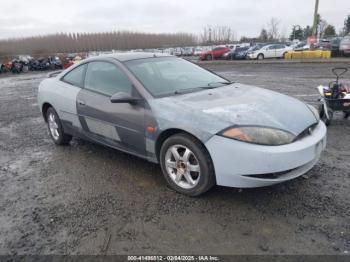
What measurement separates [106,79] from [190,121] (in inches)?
64.0

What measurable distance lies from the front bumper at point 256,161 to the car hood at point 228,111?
17 centimetres

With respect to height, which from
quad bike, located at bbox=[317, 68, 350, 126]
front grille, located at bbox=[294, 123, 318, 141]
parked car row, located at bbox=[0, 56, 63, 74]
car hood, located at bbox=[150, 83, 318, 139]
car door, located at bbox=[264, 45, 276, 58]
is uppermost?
car hood, located at bbox=[150, 83, 318, 139]

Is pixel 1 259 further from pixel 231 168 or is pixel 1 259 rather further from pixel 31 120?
pixel 31 120

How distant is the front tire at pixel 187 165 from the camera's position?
3.17 metres

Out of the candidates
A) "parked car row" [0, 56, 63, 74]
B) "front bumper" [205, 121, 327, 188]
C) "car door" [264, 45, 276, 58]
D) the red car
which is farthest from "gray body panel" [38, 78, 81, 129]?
the red car

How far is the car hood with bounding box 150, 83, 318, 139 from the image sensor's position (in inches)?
122

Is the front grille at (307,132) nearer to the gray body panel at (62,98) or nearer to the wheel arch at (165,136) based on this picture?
the wheel arch at (165,136)

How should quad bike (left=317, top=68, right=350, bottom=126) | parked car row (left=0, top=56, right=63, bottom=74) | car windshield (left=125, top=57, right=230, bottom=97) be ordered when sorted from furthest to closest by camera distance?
1. parked car row (left=0, top=56, right=63, bottom=74)
2. quad bike (left=317, top=68, right=350, bottom=126)
3. car windshield (left=125, top=57, right=230, bottom=97)

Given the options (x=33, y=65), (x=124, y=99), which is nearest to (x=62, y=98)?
(x=124, y=99)

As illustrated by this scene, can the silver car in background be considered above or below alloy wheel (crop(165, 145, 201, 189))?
above

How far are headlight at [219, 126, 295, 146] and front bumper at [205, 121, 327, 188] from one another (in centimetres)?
4

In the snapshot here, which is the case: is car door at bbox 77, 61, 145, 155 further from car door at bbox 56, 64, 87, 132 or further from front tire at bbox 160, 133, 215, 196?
front tire at bbox 160, 133, 215, 196

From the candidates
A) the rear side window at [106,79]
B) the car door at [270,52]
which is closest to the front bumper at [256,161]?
the rear side window at [106,79]

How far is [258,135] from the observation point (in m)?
2.96
